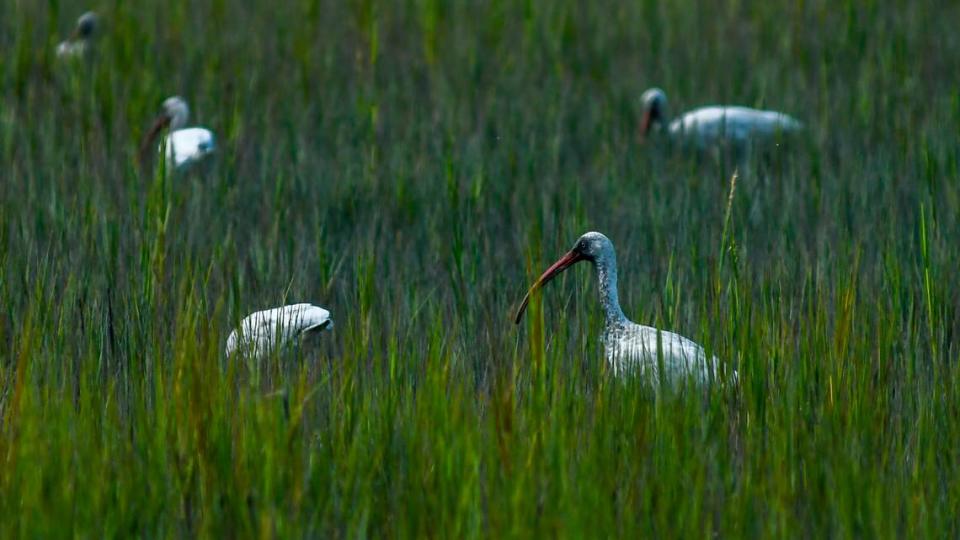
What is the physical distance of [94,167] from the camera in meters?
6.34

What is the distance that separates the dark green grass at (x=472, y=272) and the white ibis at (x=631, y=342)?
0.09 meters

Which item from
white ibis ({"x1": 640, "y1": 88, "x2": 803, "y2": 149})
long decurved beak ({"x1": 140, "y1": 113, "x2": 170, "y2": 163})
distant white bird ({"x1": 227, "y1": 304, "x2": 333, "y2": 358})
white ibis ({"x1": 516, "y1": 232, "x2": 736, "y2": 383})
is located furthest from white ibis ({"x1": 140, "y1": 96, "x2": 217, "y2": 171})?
white ibis ({"x1": 516, "y1": 232, "x2": 736, "y2": 383})

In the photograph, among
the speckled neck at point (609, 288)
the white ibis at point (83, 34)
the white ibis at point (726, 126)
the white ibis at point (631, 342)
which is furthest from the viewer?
the white ibis at point (83, 34)

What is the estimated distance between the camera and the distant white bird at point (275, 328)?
3.58m

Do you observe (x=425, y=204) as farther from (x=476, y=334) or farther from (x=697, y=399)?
(x=697, y=399)

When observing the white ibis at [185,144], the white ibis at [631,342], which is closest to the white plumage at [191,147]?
the white ibis at [185,144]

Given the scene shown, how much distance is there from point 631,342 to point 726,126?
3538mm

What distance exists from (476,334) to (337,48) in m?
5.00

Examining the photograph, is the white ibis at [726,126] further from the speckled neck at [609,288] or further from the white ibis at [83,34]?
the white ibis at [83,34]

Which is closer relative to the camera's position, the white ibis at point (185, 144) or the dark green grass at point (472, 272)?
the dark green grass at point (472, 272)

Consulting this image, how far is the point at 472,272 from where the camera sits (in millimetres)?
4727

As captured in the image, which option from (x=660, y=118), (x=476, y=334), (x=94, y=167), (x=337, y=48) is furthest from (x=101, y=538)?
(x=337, y=48)

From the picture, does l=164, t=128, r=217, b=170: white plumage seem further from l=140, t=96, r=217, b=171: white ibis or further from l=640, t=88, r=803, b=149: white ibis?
l=640, t=88, r=803, b=149: white ibis

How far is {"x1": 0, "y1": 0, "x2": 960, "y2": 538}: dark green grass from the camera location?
9.29ft
